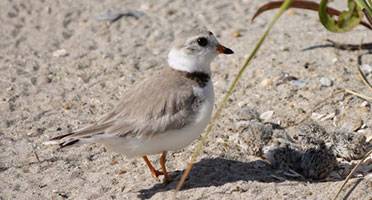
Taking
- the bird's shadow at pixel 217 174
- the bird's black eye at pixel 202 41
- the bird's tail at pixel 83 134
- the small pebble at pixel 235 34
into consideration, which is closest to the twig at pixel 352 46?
the small pebble at pixel 235 34

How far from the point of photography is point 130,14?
7.74 meters

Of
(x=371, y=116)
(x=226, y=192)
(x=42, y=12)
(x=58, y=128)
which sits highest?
→ (x=42, y=12)

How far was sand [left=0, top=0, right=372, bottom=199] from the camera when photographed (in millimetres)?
4559

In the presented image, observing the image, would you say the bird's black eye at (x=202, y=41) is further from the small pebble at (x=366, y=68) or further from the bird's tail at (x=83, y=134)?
the small pebble at (x=366, y=68)

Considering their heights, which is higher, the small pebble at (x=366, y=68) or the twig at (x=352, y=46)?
the twig at (x=352, y=46)

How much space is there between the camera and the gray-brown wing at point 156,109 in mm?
4258

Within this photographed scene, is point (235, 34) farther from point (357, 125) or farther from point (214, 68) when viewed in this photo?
point (357, 125)

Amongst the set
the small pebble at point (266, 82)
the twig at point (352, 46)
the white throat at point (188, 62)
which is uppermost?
the white throat at point (188, 62)

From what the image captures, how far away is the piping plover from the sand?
17.3 inches

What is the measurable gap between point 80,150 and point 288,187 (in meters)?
1.99

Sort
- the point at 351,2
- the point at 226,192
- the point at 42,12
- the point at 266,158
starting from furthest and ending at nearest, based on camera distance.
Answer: the point at 42,12
the point at 351,2
the point at 266,158
the point at 226,192

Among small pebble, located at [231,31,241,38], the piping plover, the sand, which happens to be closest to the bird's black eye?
the piping plover

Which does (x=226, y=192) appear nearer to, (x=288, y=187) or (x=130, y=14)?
(x=288, y=187)

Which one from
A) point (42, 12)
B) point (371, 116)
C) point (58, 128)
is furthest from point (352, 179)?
point (42, 12)
